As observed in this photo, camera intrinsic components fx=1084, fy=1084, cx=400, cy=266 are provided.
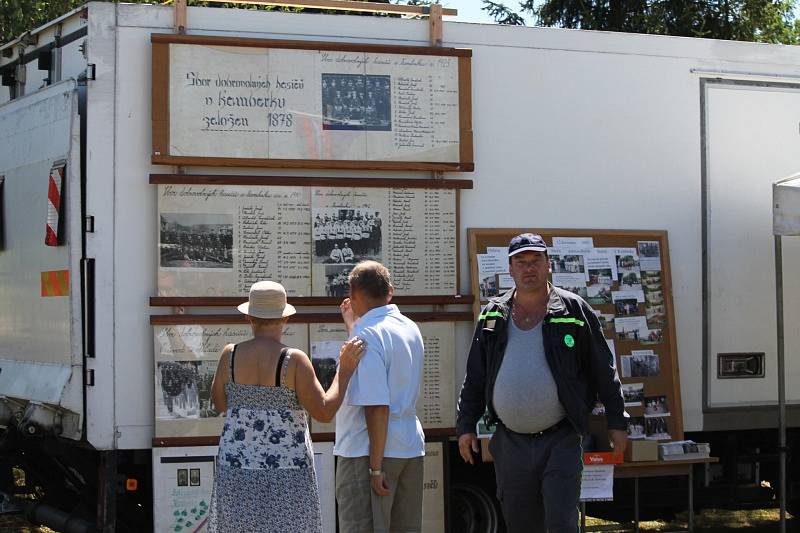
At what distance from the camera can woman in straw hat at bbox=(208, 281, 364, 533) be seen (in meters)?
4.21

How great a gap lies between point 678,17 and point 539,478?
9.83 metres

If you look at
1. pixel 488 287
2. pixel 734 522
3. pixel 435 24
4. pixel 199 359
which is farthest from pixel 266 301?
pixel 734 522

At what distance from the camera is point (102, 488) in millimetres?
5672

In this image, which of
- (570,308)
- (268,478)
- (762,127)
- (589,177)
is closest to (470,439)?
(570,308)

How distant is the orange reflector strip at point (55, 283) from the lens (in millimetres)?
5699

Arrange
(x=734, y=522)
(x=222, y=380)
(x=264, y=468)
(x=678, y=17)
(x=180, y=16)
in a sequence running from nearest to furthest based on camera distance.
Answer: (x=264, y=468) < (x=222, y=380) < (x=180, y=16) < (x=734, y=522) < (x=678, y=17)

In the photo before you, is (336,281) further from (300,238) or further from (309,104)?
(309,104)

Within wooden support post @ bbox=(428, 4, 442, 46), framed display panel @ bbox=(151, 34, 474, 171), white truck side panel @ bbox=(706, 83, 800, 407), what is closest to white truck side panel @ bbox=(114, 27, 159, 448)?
framed display panel @ bbox=(151, 34, 474, 171)

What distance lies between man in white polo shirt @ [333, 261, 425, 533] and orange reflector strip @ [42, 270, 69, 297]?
5.95 feet

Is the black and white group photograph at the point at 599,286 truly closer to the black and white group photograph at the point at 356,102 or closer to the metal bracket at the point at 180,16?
the black and white group photograph at the point at 356,102

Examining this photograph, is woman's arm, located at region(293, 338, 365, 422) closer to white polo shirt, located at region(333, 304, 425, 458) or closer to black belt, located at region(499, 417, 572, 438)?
white polo shirt, located at region(333, 304, 425, 458)

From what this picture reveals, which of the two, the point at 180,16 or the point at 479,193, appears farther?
the point at 479,193

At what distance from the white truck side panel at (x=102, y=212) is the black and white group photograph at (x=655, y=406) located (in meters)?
2.92

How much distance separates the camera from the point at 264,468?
167 inches
